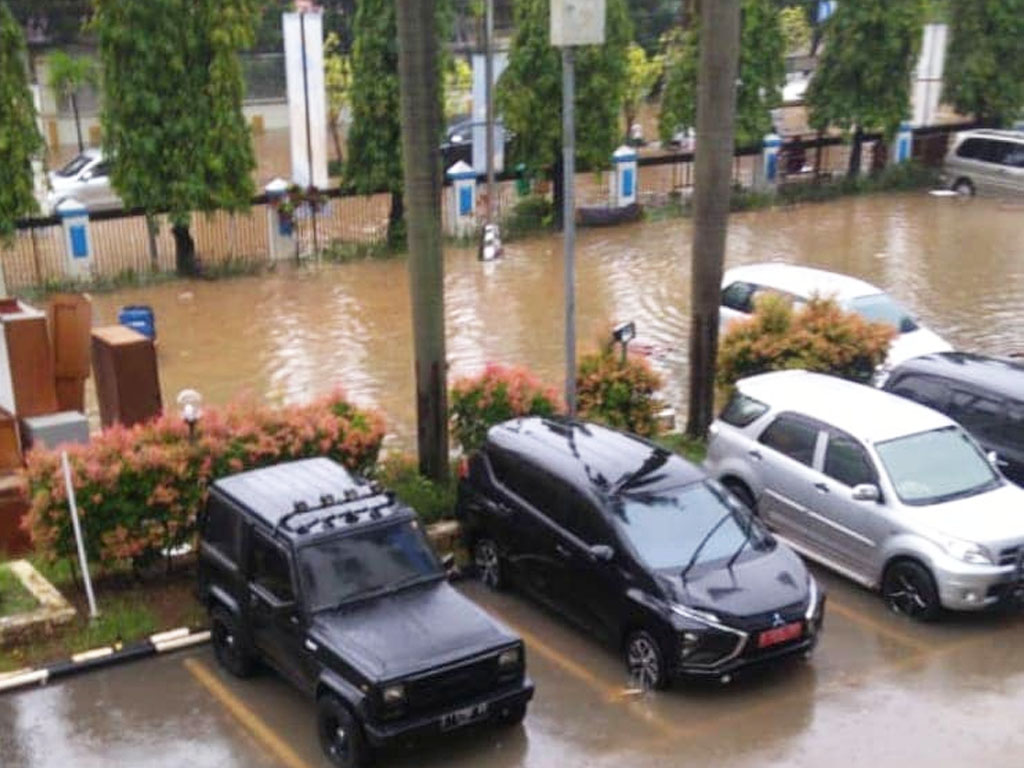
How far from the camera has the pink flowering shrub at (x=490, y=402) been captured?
12727 millimetres

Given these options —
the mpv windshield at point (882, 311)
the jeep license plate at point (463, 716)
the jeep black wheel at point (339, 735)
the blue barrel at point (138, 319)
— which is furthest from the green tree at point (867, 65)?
the jeep black wheel at point (339, 735)

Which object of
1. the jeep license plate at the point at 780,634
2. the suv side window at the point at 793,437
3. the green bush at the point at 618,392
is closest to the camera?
the jeep license plate at the point at 780,634

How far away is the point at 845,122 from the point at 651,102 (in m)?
19.6

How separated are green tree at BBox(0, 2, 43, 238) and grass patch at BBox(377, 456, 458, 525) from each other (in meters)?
12.0

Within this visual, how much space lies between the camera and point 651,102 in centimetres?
5028

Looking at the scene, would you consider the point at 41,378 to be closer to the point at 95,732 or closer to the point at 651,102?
the point at 95,732

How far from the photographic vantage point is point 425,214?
11.6 meters

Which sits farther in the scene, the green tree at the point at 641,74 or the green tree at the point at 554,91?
the green tree at the point at 641,74

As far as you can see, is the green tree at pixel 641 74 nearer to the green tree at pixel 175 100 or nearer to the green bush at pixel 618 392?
the green tree at pixel 175 100

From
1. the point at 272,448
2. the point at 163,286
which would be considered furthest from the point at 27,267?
the point at 272,448

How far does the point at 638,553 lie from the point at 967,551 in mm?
2880

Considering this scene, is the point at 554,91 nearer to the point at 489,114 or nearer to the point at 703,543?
the point at 489,114

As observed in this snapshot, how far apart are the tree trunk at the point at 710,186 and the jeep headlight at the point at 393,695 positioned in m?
7.04

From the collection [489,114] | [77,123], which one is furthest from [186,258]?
[77,123]
